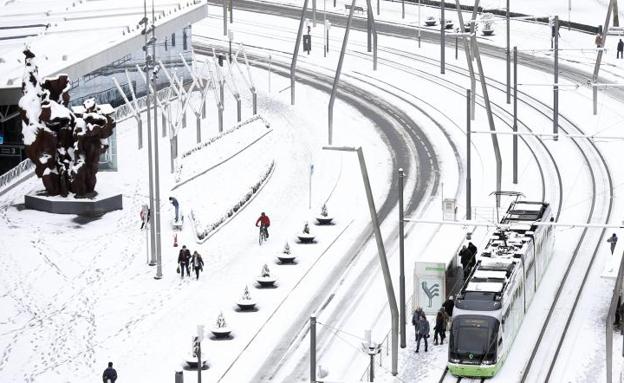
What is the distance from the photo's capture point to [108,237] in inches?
3418

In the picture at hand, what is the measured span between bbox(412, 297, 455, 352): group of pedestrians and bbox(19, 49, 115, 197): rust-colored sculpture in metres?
24.2

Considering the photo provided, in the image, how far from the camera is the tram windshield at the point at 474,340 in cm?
6812

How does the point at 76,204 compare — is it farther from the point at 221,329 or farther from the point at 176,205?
the point at 221,329

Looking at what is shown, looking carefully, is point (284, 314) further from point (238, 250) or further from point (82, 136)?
point (82, 136)

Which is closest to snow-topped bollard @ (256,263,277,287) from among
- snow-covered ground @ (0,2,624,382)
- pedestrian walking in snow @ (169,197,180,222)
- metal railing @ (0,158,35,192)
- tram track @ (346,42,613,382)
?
snow-covered ground @ (0,2,624,382)

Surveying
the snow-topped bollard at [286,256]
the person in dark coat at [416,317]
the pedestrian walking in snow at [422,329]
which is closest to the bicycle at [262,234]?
the snow-topped bollard at [286,256]

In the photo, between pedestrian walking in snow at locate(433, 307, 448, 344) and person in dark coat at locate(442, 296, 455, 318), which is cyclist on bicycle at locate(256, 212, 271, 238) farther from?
pedestrian walking in snow at locate(433, 307, 448, 344)

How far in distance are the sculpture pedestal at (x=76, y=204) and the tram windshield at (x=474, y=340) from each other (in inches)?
1099

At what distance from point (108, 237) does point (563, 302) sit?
2355 cm

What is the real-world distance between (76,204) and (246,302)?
17.3 m

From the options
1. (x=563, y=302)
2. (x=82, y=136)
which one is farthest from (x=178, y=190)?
(x=563, y=302)

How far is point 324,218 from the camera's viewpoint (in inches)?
3489

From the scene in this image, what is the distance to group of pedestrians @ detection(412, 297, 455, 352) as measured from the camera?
234ft

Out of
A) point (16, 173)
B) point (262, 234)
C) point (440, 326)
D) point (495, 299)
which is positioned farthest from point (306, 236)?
point (16, 173)
